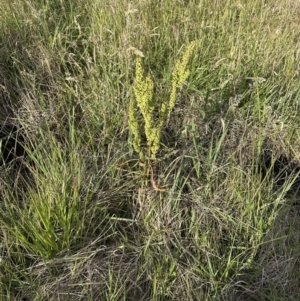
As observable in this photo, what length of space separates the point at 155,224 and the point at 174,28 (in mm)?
1096

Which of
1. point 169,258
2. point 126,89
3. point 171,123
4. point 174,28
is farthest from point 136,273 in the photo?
point 174,28

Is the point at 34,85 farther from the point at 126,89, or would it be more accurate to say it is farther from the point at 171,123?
the point at 171,123

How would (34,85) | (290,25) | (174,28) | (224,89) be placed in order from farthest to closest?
(290,25) < (174,28) < (224,89) < (34,85)

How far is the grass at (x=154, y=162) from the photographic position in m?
1.40

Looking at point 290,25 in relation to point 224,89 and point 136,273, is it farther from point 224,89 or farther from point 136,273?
point 136,273

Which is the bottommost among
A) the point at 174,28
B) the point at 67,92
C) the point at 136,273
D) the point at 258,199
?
the point at 136,273

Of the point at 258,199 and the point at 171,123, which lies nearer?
the point at 258,199

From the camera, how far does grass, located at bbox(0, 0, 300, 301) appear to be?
4.58ft

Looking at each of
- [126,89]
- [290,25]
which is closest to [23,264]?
[126,89]


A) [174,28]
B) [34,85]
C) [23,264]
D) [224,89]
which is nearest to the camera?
[23,264]

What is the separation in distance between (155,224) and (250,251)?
356 mm

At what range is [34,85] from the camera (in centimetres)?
185

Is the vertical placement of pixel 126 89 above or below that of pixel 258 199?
above

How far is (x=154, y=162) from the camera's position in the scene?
1683 mm
